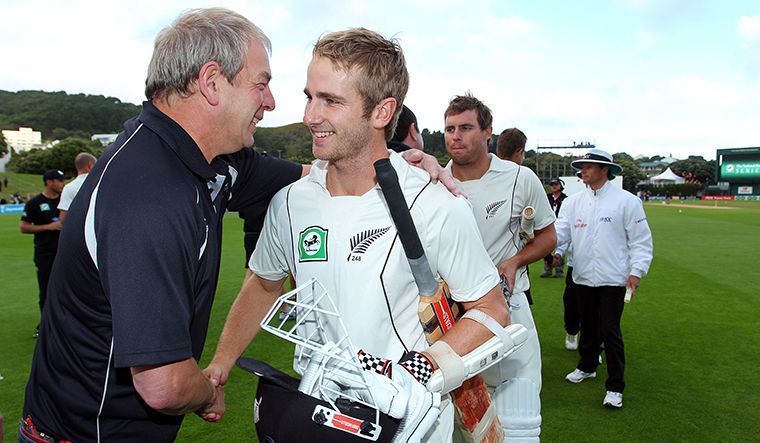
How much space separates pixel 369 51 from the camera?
2.49 m

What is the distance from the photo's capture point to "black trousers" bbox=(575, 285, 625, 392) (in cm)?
612

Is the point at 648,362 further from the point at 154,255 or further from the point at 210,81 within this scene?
the point at 154,255

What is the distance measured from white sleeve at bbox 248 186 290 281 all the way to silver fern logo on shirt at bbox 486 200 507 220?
7.87 ft

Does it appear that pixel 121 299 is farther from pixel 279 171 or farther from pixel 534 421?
pixel 534 421

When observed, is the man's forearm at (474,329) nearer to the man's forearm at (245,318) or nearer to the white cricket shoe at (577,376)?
the man's forearm at (245,318)

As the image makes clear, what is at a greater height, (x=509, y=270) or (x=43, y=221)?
(x=43, y=221)

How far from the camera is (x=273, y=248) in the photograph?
2.90m

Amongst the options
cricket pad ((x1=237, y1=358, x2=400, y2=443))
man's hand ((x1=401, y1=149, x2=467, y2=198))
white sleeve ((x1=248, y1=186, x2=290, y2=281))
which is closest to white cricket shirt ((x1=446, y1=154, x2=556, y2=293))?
man's hand ((x1=401, y1=149, x2=467, y2=198))

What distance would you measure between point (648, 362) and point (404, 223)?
21.2ft

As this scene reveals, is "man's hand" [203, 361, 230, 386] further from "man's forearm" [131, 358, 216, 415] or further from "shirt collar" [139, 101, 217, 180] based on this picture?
"shirt collar" [139, 101, 217, 180]

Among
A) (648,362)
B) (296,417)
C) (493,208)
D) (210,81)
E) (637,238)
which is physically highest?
(210,81)

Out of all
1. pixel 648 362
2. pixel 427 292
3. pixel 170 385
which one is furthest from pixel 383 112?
pixel 648 362

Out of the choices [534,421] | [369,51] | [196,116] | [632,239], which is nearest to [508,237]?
[534,421]

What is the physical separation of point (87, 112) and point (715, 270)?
151911 millimetres
